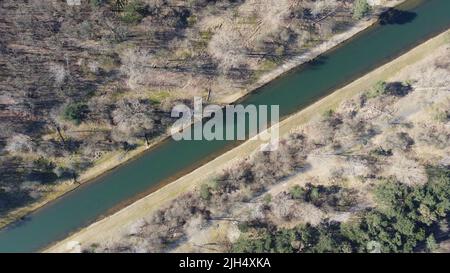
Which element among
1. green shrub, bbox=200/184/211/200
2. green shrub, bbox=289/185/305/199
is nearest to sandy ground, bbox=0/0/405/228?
green shrub, bbox=200/184/211/200

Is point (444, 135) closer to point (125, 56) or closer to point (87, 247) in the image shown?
point (125, 56)

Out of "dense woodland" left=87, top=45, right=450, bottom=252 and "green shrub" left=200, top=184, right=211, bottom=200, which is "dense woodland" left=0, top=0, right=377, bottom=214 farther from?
"dense woodland" left=87, top=45, right=450, bottom=252

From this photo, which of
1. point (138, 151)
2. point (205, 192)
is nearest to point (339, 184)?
point (205, 192)

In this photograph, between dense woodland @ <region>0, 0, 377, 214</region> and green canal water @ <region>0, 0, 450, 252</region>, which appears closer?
dense woodland @ <region>0, 0, 377, 214</region>

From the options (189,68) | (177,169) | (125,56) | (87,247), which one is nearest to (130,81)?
(125,56)

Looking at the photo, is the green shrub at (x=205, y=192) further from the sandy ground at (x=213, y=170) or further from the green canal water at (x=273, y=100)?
the green canal water at (x=273, y=100)
